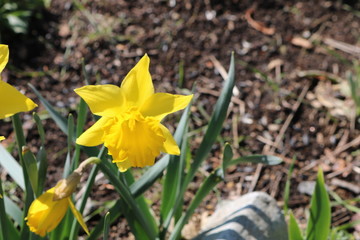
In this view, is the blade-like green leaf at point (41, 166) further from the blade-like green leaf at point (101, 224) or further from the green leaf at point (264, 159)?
the green leaf at point (264, 159)

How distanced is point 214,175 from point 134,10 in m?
1.89

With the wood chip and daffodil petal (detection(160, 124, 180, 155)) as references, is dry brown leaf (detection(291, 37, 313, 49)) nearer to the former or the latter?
the wood chip

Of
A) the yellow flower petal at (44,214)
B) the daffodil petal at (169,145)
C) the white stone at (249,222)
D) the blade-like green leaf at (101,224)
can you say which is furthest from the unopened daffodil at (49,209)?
the white stone at (249,222)

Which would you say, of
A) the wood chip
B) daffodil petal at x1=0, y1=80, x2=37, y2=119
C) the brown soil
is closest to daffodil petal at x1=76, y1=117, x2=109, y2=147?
daffodil petal at x1=0, y1=80, x2=37, y2=119

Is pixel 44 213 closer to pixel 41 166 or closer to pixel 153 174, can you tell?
pixel 41 166

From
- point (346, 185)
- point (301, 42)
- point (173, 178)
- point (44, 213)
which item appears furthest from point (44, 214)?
point (301, 42)

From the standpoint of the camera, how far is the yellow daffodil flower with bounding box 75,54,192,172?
4.70 feet

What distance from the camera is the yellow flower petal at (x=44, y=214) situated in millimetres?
1335

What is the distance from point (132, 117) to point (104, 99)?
0.32 ft

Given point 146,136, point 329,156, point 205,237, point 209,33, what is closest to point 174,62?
point 209,33

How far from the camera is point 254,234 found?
209 cm

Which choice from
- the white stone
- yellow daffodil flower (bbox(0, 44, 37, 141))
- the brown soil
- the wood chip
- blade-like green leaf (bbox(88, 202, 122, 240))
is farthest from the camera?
the brown soil

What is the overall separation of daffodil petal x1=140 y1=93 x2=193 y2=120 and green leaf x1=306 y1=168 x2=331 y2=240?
0.73 metres

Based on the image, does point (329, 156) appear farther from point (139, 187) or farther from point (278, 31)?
point (139, 187)
